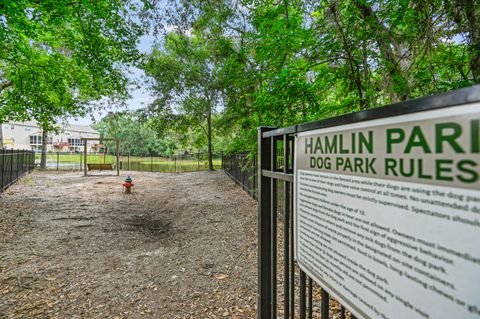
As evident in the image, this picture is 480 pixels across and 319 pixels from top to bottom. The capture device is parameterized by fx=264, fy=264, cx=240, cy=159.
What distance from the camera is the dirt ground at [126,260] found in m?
3.37

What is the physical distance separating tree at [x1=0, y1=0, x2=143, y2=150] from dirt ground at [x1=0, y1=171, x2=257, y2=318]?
402 cm

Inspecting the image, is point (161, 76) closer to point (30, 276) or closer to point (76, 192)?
point (76, 192)

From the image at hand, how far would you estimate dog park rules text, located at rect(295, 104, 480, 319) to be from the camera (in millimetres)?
689

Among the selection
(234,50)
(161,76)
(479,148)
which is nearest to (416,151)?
(479,148)

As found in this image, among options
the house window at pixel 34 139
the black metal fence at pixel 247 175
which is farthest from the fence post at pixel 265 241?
the house window at pixel 34 139

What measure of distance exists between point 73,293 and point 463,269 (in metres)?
4.38

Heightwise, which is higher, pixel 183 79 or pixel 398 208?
pixel 183 79

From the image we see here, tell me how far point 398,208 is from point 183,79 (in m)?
18.6

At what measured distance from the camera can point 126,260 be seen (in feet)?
15.4

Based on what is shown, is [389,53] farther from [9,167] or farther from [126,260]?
[9,167]

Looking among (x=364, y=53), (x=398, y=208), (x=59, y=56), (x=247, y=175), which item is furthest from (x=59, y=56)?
(x=398, y=208)

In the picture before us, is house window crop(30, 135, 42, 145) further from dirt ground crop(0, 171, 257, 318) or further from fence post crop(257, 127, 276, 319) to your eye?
fence post crop(257, 127, 276, 319)

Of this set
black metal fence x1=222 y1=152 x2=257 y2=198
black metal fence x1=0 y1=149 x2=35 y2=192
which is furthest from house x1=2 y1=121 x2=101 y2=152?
black metal fence x1=222 y1=152 x2=257 y2=198

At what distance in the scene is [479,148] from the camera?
675 millimetres
